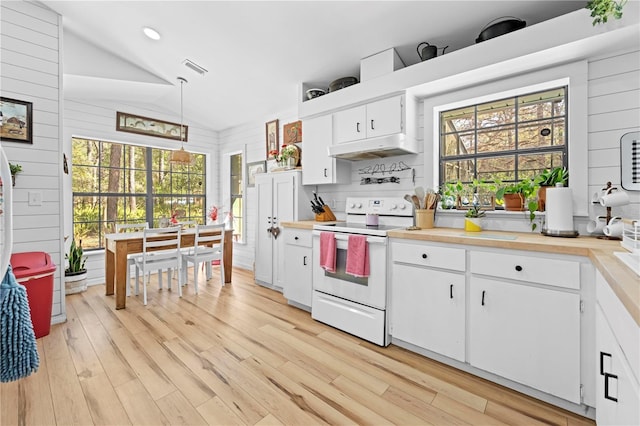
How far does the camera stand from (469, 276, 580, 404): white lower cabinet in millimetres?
1626

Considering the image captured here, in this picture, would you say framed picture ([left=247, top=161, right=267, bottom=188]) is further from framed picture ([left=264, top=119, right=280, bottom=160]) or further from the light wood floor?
the light wood floor

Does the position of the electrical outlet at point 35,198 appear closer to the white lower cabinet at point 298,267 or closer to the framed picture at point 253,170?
the white lower cabinet at point 298,267

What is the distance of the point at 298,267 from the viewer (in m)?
3.17

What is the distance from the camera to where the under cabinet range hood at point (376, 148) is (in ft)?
8.55

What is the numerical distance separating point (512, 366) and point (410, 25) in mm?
2734

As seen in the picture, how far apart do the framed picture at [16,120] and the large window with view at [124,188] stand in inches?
64.4

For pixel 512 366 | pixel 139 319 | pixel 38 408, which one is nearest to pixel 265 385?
pixel 38 408

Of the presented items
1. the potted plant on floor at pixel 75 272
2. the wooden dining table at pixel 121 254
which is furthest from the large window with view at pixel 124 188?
the wooden dining table at pixel 121 254

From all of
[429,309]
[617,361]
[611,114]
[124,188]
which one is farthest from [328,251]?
[124,188]

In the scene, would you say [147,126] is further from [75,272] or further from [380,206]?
[380,206]

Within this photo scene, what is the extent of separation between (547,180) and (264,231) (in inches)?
123

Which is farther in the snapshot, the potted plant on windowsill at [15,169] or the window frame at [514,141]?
the potted plant on windowsill at [15,169]

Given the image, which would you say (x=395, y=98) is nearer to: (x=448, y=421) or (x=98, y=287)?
(x=448, y=421)

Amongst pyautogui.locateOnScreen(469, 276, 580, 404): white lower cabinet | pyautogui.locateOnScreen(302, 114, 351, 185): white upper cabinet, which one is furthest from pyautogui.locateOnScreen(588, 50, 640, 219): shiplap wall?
pyautogui.locateOnScreen(302, 114, 351, 185): white upper cabinet
